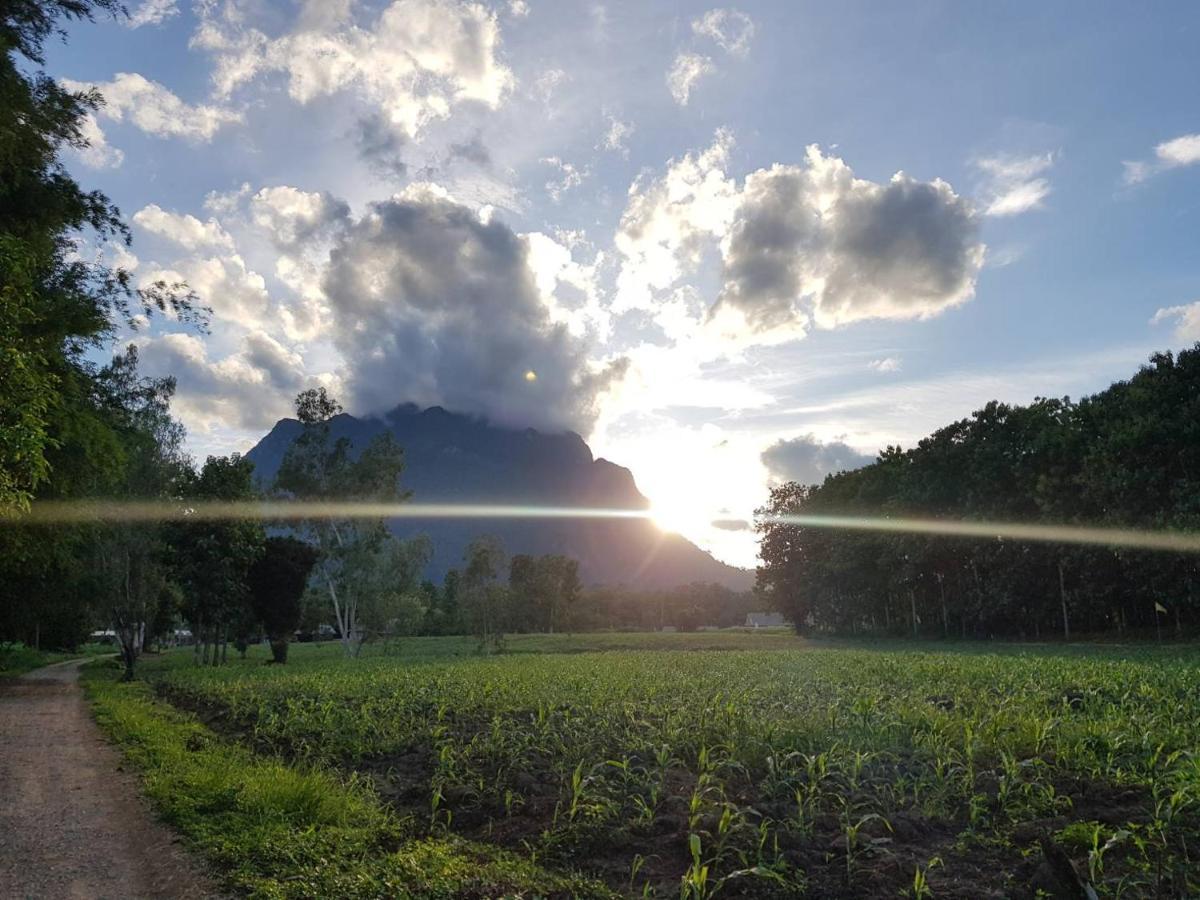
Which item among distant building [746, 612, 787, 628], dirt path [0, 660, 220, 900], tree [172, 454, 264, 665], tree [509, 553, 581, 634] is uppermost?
tree [172, 454, 264, 665]

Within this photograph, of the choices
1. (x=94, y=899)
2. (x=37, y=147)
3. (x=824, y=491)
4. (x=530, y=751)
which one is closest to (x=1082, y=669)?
(x=530, y=751)

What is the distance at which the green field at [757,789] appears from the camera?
6000 millimetres

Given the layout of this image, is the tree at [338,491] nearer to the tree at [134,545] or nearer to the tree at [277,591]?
the tree at [277,591]

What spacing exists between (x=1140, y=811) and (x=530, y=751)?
6786 millimetres

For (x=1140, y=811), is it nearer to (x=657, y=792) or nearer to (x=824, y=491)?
(x=657, y=792)

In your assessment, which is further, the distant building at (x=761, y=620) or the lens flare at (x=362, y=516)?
the distant building at (x=761, y=620)

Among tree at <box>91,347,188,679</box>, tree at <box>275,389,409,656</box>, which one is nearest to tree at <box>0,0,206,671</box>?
tree at <box>91,347,188,679</box>

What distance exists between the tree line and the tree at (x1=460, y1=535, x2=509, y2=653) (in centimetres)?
3182

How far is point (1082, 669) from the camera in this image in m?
19.9

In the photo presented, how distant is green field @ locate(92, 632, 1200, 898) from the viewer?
6000 mm

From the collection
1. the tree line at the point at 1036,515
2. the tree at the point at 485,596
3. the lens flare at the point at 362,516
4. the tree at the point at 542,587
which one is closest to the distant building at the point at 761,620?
the tree at the point at 542,587

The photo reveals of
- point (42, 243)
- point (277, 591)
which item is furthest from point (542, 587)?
point (42, 243)

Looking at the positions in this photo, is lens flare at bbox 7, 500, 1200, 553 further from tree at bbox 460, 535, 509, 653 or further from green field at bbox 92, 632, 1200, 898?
green field at bbox 92, 632, 1200, 898

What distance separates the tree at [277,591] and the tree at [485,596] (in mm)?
13254
